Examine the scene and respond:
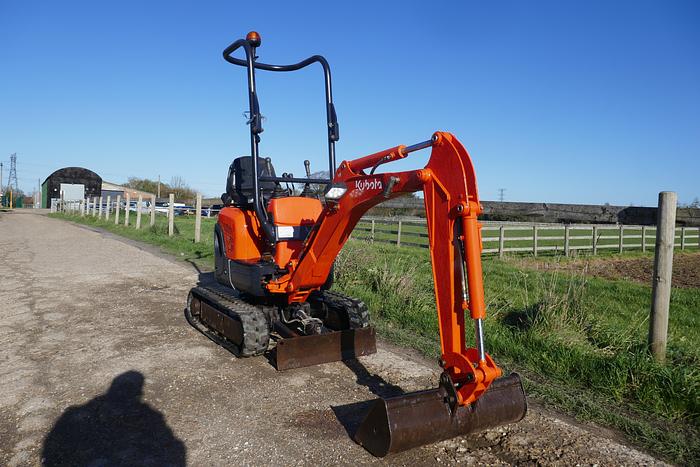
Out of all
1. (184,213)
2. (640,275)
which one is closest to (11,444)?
(640,275)

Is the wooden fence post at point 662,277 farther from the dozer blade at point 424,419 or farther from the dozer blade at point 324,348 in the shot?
the dozer blade at point 324,348

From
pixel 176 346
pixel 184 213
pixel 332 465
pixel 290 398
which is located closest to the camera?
A: pixel 332 465

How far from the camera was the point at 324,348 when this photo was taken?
5.12m

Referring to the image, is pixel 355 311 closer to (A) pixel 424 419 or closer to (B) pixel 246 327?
(B) pixel 246 327

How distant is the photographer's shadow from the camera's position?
3357 millimetres

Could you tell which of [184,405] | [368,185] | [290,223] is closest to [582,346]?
[368,185]

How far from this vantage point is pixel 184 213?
4809cm

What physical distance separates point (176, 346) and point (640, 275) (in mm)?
11287

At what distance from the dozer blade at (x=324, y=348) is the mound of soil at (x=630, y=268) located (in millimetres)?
6475

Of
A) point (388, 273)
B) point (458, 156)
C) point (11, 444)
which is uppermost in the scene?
point (458, 156)

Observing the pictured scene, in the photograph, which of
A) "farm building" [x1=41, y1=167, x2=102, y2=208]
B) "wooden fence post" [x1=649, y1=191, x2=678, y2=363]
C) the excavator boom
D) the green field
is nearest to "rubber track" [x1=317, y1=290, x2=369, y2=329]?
the green field

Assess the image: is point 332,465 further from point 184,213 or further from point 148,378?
point 184,213

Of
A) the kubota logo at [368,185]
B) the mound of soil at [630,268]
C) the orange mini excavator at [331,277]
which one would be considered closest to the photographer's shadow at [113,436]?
the orange mini excavator at [331,277]

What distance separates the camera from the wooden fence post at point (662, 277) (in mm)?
4816
